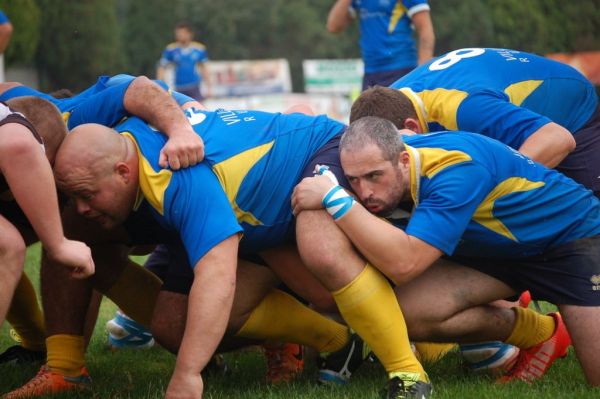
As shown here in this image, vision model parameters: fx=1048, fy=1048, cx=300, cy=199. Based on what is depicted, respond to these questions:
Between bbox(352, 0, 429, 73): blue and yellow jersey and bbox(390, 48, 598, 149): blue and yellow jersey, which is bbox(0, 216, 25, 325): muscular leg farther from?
bbox(352, 0, 429, 73): blue and yellow jersey

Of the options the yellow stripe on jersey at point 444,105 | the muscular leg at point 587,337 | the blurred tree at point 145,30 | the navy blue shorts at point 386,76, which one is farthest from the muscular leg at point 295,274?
the blurred tree at point 145,30

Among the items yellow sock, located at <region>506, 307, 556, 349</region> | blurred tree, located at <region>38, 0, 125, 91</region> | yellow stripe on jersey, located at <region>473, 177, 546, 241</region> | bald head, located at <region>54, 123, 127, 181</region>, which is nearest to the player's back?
yellow stripe on jersey, located at <region>473, 177, 546, 241</region>

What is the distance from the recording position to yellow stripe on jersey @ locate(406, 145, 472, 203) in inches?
159

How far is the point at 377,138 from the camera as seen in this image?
13.3ft

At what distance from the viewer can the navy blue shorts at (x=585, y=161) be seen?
17.7 ft

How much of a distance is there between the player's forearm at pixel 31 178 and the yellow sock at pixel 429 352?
6.54ft

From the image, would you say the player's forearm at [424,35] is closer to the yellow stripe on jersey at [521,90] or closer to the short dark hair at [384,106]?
the yellow stripe on jersey at [521,90]

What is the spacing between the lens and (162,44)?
54469 mm

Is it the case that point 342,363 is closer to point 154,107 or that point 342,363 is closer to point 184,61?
point 154,107

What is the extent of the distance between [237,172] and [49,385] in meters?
1.21

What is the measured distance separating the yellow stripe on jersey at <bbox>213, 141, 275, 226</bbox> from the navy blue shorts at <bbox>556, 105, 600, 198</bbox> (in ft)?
6.42

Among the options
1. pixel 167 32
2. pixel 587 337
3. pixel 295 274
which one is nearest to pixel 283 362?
pixel 295 274

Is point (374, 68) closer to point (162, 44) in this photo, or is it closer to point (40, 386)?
point (40, 386)

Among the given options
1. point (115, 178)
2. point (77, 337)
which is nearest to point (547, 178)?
point (115, 178)
